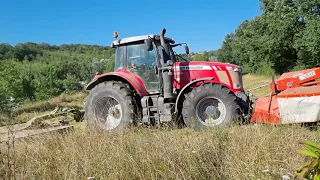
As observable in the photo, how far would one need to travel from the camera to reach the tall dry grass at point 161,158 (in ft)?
9.36

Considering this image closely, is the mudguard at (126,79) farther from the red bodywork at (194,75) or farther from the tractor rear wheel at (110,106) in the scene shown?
the tractor rear wheel at (110,106)

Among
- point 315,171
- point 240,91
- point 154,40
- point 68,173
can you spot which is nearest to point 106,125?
point 154,40

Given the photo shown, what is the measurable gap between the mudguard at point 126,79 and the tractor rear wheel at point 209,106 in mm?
1097

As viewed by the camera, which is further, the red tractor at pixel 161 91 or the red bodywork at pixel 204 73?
the red bodywork at pixel 204 73

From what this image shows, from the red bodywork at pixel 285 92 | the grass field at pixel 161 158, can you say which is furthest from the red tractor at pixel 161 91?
the grass field at pixel 161 158

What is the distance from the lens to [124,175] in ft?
9.41

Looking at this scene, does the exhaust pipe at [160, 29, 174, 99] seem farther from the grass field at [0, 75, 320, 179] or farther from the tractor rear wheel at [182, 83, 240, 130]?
the grass field at [0, 75, 320, 179]

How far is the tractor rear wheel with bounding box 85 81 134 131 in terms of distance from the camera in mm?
6527

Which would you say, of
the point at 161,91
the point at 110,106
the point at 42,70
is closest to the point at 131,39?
the point at 161,91

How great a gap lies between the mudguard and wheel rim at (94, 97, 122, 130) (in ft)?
1.68

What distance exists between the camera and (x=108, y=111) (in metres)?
7.07

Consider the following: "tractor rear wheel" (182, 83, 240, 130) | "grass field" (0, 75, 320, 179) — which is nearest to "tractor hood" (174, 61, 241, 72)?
"tractor rear wheel" (182, 83, 240, 130)

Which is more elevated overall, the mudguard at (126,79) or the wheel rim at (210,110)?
the mudguard at (126,79)

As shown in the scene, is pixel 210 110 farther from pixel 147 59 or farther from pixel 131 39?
pixel 131 39
